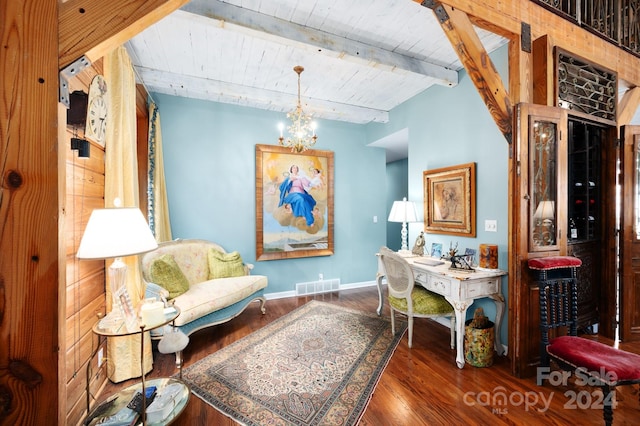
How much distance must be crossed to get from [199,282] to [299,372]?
1.85m

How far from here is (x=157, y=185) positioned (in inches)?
128

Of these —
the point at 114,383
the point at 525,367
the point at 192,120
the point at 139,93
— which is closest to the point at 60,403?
the point at 114,383

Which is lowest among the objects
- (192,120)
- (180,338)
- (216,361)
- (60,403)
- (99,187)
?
(216,361)

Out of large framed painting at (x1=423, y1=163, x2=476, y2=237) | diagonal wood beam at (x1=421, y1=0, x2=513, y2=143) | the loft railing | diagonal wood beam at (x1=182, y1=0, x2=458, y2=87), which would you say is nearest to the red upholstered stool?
large framed painting at (x1=423, y1=163, x2=476, y2=237)

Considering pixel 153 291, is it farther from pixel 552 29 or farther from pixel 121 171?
pixel 552 29

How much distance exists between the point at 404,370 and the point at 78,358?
242 cm

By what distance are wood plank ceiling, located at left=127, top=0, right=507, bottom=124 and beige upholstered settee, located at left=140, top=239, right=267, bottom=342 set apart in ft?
6.72

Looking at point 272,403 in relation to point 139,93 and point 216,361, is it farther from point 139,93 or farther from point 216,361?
point 139,93

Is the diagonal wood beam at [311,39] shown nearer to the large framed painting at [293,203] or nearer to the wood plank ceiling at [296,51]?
the wood plank ceiling at [296,51]

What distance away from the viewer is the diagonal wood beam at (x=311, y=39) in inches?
80.4

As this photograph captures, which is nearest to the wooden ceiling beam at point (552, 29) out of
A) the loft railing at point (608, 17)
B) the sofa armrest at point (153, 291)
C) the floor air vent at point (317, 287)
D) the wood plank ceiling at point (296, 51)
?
the loft railing at point (608, 17)

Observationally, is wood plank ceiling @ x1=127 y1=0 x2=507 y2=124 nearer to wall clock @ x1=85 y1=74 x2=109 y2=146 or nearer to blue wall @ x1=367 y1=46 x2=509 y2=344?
blue wall @ x1=367 y1=46 x2=509 y2=344

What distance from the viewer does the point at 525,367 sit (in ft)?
6.95

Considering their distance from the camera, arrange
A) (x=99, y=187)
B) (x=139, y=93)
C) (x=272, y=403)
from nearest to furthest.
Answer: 1. (x=272, y=403)
2. (x=99, y=187)
3. (x=139, y=93)
